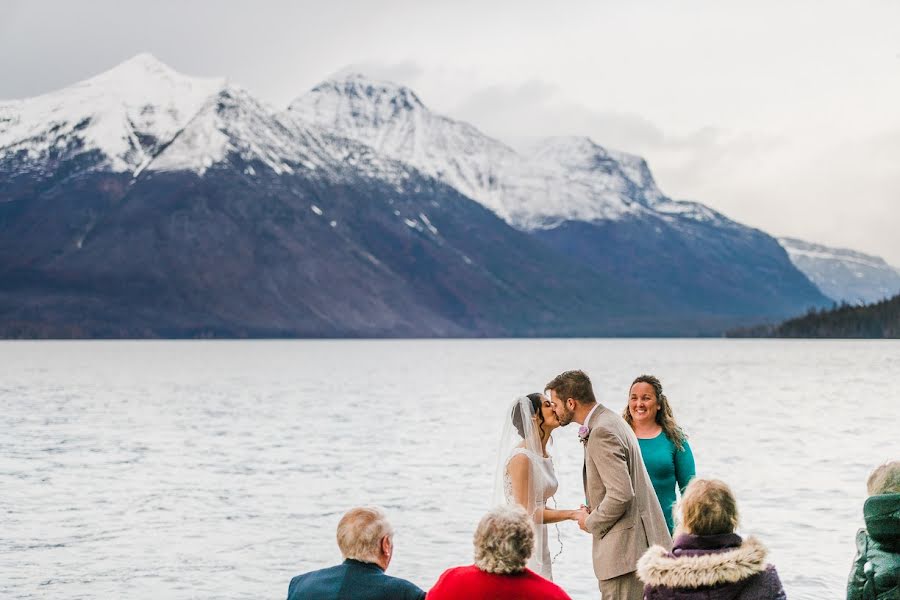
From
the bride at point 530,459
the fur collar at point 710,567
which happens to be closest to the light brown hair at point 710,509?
the fur collar at point 710,567

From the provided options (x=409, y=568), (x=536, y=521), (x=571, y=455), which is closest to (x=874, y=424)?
(x=571, y=455)

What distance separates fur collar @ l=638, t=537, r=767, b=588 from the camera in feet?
23.8

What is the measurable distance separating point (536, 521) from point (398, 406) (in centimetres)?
5085

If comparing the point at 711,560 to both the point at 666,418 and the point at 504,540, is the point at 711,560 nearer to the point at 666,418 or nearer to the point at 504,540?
the point at 504,540

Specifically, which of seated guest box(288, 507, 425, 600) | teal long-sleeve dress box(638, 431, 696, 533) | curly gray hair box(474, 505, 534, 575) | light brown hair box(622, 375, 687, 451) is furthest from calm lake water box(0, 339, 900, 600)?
curly gray hair box(474, 505, 534, 575)

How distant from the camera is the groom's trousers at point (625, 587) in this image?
9547 millimetres

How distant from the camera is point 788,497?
24.9 m

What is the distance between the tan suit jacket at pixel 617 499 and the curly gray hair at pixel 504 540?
7.69 feet

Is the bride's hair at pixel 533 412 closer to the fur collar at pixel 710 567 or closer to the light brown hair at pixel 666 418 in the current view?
the light brown hair at pixel 666 418

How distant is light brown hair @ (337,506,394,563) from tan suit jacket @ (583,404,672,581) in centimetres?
219

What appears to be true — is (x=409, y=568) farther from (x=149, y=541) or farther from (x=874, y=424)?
(x=874, y=424)

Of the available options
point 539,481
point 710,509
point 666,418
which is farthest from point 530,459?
point 710,509

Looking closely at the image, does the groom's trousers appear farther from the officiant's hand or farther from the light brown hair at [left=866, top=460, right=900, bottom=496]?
the light brown hair at [left=866, top=460, right=900, bottom=496]

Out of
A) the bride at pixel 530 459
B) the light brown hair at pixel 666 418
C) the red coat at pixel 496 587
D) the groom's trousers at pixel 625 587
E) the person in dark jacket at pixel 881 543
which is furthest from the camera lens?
the light brown hair at pixel 666 418
